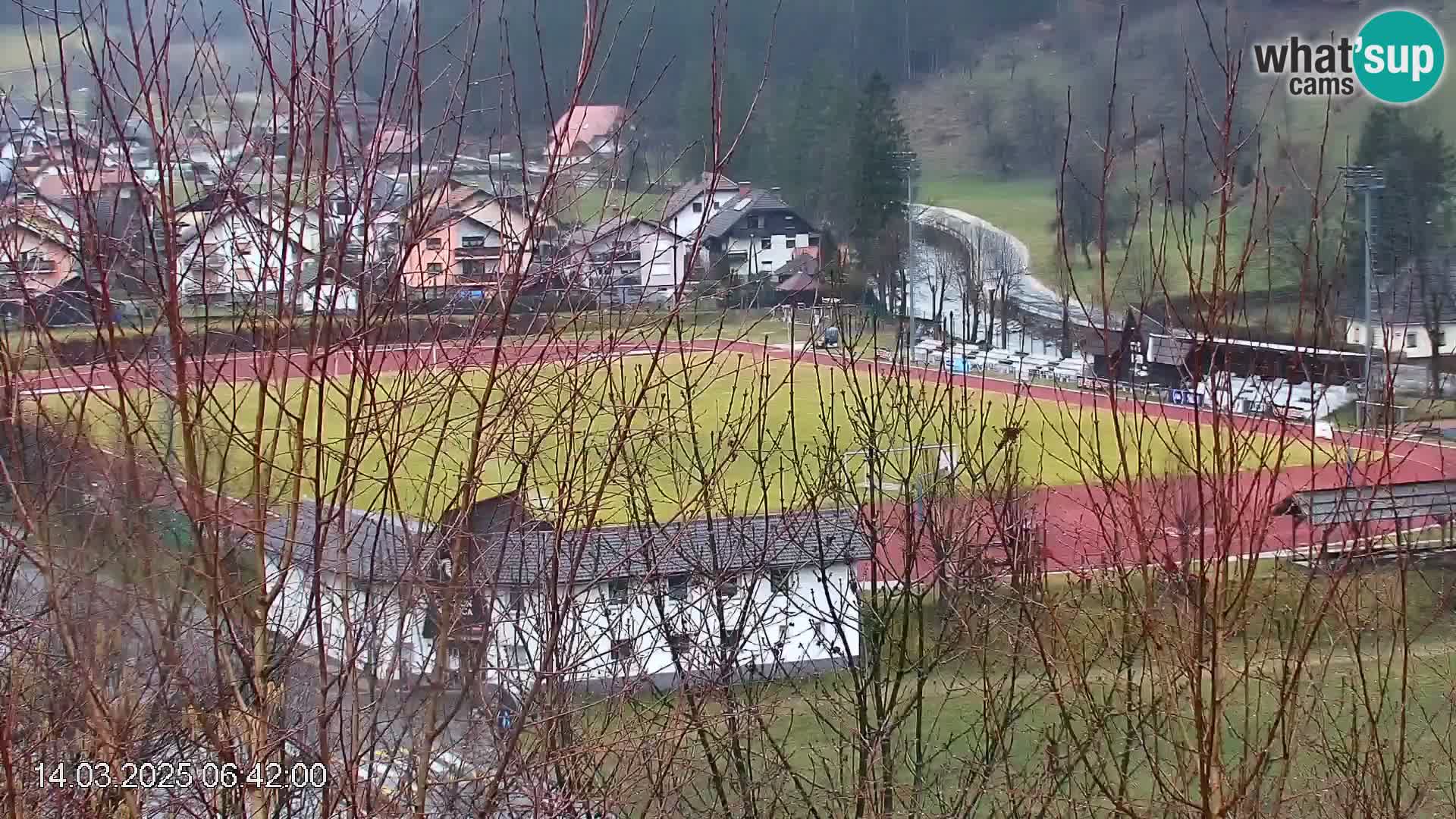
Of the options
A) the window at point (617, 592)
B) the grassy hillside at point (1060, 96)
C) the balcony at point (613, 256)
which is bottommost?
the window at point (617, 592)

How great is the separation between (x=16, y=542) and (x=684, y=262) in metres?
0.87

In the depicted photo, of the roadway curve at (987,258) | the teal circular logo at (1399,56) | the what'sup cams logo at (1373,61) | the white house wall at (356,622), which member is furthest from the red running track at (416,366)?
the teal circular logo at (1399,56)

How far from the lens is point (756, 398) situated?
2.53 meters

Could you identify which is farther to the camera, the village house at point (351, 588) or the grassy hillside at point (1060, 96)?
the grassy hillside at point (1060, 96)

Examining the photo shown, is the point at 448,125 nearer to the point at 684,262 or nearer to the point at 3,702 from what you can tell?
the point at 684,262

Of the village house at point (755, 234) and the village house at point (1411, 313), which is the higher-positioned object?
the village house at point (755, 234)

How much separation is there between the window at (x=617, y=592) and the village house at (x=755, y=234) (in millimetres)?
548

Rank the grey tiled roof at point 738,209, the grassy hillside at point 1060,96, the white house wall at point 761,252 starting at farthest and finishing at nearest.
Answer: the grassy hillside at point 1060,96 < the white house wall at point 761,252 < the grey tiled roof at point 738,209

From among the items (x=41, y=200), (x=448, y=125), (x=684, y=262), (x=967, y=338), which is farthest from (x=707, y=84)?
(x=967, y=338)

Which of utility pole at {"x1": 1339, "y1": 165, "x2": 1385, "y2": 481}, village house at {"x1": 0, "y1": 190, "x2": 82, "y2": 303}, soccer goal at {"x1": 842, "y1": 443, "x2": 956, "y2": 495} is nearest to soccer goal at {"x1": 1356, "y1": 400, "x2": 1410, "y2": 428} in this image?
utility pole at {"x1": 1339, "y1": 165, "x2": 1385, "y2": 481}

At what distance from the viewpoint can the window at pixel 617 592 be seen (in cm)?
206

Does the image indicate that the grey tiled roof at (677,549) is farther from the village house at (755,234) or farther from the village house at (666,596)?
the village house at (755,234)

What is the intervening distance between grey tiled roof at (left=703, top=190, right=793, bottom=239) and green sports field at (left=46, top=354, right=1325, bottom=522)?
0.21 m

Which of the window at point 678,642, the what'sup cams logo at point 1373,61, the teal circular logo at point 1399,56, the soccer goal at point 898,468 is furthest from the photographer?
the teal circular logo at point 1399,56
